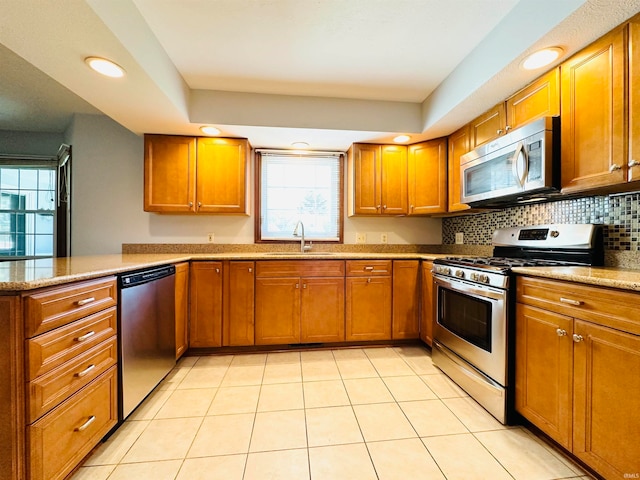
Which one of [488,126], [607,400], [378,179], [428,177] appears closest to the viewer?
[607,400]

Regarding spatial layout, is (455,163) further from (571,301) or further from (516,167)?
(571,301)

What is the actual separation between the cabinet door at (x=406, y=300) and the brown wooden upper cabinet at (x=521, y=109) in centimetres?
127

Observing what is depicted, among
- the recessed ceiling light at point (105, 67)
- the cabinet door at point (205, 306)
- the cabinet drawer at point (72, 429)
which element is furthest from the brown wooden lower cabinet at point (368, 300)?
the recessed ceiling light at point (105, 67)

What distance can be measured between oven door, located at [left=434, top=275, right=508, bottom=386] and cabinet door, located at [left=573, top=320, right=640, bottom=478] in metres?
0.40

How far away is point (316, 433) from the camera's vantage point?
1.51m

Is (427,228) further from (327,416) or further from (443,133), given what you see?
(327,416)

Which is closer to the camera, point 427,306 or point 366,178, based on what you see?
point 427,306

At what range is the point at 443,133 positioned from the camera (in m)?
2.75

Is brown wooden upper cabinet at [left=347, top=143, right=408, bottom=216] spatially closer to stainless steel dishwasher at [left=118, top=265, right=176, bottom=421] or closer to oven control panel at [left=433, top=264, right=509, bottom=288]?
oven control panel at [left=433, top=264, right=509, bottom=288]

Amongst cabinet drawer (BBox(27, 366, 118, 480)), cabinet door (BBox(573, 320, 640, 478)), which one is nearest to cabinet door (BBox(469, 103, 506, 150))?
cabinet door (BBox(573, 320, 640, 478))

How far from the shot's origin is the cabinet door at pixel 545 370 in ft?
4.24

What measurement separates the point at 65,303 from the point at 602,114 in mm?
2709

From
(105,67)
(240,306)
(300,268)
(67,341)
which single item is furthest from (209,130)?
(67,341)

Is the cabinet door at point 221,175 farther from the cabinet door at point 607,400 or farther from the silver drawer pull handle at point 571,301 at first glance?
the cabinet door at point 607,400
